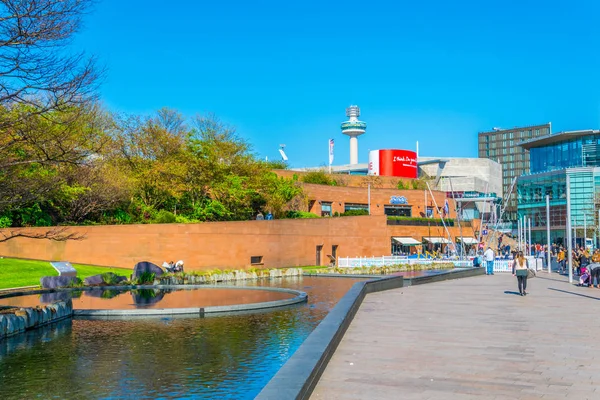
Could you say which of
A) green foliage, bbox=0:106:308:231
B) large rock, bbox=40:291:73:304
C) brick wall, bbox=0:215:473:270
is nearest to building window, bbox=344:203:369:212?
green foliage, bbox=0:106:308:231

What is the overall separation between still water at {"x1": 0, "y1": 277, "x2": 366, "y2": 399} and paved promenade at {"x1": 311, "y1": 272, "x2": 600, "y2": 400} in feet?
4.43

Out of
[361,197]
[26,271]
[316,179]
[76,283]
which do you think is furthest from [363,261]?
[316,179]

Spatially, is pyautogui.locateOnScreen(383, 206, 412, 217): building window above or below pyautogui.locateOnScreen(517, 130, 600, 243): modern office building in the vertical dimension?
below

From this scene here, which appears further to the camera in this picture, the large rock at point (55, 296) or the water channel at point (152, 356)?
the large rock at point (55, 296)

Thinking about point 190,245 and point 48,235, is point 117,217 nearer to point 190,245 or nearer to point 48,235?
point 190,245

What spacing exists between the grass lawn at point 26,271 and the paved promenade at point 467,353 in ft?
51.7

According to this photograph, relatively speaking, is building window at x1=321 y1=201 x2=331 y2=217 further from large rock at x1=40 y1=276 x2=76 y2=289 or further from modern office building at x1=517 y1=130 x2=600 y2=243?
large rock at x1=40 y1=276 x2=76 y2=289

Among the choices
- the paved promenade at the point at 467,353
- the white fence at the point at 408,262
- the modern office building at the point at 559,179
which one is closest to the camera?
the paved promenade at the point at 467,353

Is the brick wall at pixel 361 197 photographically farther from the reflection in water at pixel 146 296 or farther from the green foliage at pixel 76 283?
the reflection in water at pixel 146 296

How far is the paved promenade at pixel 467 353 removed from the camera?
25.8ft

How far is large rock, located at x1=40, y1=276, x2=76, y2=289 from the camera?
2408 cm

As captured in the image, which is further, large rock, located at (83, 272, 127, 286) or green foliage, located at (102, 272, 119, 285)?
green foliage, located at (102, 272, 119, 285)

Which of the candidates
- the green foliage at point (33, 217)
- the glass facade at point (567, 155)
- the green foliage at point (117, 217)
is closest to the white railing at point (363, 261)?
the green foliage at point (117, 217)

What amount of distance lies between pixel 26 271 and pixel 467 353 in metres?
24.4
